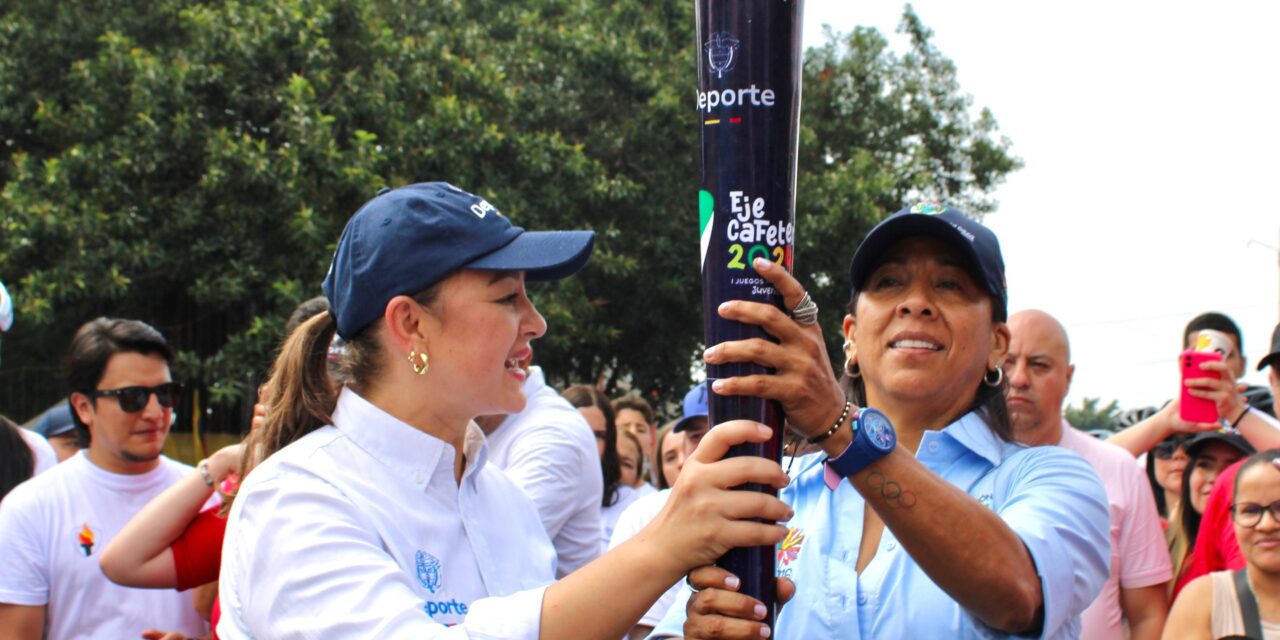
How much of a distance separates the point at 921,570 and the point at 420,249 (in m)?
1.14

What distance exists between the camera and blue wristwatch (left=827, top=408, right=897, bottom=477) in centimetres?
200

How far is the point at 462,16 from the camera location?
53.0 feet

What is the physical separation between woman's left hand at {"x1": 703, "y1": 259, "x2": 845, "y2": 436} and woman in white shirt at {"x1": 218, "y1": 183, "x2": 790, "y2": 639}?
7cm

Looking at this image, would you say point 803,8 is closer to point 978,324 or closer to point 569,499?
point 978,324

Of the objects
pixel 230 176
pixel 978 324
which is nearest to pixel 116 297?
pixel 230 176

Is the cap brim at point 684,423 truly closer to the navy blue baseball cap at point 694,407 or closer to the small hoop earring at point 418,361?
the navy blue baseball cap at point 694,407

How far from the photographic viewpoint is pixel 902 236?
251 centimetres

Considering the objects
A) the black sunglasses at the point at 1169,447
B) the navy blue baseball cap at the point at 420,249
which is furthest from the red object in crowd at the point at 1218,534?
the navy blue baseball cap at the point at 420,249

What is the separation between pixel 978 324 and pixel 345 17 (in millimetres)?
12171

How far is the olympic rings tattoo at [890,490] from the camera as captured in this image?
2.01 metres

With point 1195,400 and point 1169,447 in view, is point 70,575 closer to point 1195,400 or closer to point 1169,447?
point 1195,400

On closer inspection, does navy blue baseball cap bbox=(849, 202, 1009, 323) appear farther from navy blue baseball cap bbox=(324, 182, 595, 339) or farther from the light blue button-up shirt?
navy blue baseball cap bbox=(324, 182, 595, 339)

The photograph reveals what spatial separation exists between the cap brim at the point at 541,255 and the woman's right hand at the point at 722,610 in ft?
2.45

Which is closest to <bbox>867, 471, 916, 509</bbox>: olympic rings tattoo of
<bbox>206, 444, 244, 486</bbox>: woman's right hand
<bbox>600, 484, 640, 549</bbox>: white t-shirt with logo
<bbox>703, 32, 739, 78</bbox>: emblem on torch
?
<bbox>703, 32, 739, 78</bbox>: emblem on torch
